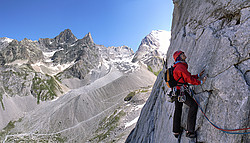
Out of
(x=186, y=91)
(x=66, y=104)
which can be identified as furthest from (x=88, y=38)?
(x=186, y=91)

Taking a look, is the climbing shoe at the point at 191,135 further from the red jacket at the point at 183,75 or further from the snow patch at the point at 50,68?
the snow patch at the point at 50,68

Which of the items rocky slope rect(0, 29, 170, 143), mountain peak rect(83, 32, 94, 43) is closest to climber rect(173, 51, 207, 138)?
rocky slope rect(0, 29, 170, 143)

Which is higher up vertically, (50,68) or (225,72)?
(50,68)

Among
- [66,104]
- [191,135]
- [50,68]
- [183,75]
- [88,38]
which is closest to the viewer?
[183,75]

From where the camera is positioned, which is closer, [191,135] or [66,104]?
[191,135]

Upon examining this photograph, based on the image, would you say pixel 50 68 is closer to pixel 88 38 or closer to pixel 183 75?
pixel 88 38

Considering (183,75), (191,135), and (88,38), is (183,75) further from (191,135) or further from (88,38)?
(88,38)

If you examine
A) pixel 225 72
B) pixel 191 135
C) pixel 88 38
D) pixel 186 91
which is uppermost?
pixel 88 38

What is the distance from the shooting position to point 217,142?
17.3 feet

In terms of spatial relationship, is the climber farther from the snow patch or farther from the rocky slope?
the snow patch

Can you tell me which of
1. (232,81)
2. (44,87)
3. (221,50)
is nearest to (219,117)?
(232,81)

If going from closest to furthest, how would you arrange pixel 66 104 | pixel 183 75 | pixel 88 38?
pixel 183 75 → pixel 66 104 → pixel 88 38

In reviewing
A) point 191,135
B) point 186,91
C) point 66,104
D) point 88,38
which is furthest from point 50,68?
point 191,135

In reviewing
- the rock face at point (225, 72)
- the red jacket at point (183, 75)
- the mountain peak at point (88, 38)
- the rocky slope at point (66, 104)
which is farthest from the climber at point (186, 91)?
the mountain peak at point (88, 38)
